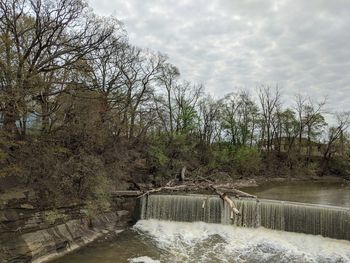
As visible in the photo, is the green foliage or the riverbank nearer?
the riverbank

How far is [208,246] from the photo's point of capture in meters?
12.2

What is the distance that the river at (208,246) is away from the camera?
10820 millimetres

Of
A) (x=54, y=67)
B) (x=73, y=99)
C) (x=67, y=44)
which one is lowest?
(x=73, y=99)

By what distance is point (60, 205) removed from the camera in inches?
485

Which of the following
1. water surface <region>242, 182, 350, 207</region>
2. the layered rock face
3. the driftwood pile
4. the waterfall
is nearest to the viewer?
the layered rock face

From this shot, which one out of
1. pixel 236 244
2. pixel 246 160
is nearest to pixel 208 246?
pixel 236 244

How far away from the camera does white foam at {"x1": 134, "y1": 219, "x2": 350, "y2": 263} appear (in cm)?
1095

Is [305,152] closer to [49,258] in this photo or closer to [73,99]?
[73,99]

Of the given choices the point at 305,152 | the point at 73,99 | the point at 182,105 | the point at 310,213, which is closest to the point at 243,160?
the point at 182,105

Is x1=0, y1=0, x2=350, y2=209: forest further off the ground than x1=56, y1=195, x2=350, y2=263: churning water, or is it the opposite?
x1=0, y1=0, x2=350, y2=209: forest

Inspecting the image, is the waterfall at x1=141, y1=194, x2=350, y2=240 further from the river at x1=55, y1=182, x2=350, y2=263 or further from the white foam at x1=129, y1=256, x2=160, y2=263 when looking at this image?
Result: the white foam at x1=129, y1=256, x2=160, y2=263

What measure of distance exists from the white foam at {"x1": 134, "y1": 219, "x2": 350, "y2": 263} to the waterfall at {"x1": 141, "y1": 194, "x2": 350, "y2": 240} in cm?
37

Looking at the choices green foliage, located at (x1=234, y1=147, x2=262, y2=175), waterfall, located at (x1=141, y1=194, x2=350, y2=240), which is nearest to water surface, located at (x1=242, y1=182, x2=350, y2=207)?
waterfall, located at (x1=141, y1=194, x2=350, y2=240)

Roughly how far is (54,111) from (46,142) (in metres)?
1.50
